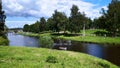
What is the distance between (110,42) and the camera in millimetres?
119125

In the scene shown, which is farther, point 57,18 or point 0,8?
point 57,18

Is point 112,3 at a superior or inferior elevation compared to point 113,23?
superior

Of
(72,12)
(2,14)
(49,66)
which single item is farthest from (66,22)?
(49,66)

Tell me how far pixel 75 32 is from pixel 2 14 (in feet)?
213

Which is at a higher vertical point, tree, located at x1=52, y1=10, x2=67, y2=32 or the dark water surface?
tree, located at x1=52, y1=10, x2=67, y2=32

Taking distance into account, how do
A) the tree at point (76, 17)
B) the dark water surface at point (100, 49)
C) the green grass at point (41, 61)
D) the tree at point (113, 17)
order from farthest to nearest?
the tree at point (76, 17)
the tree at point (113, 17)
the dark water surface at point (100, 49)
the green grass at point (41, 61)

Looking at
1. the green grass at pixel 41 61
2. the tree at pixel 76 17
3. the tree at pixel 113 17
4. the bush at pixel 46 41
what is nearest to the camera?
the green grass at pixel 41 61

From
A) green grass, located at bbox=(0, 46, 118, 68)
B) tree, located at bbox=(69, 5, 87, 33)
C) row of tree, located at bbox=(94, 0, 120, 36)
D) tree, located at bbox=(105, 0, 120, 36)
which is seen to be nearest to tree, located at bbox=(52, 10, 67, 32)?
tree, located at bbox=(69, 5, 87, 33)

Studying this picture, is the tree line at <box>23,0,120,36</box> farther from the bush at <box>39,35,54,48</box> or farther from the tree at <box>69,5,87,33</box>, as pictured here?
the bush at <box>39,35,54,48</box>

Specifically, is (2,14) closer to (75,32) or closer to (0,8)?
(0,8)

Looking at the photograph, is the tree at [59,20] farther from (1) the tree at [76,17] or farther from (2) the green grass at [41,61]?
(2) the green grass at [41,61]

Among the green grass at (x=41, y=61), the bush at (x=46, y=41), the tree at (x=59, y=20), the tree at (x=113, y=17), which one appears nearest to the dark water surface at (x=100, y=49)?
the bush at (x=46, y=41)

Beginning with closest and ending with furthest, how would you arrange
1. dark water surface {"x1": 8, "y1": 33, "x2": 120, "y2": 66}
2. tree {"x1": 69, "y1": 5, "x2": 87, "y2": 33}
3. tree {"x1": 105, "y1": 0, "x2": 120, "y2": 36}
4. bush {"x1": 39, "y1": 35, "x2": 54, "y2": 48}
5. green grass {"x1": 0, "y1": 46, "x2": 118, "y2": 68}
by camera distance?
1. green grass {"x1": 0, "y1": 46, "x2": 118, "y2": 68}
2. dark water surface {"x1": 8, "y1": 33, "x2": 120, "y2": 66}
3. bush {"x1": 39, "y1": 35, "x2": 54, "y2": 48}
4. tree {"x1": 105, "y1": 0, "x2": 120, "y2": 36}
5. tree {"x1": 69, "y1": 5, "x2": 87, "y2": 33}

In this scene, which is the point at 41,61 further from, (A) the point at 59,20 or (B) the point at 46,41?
(A) the point at 59,20
